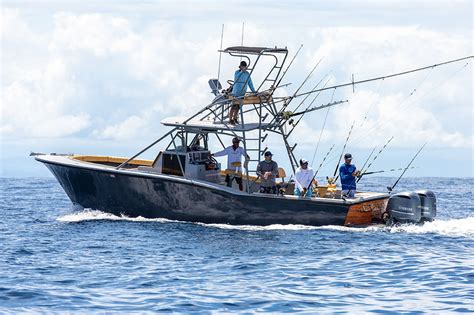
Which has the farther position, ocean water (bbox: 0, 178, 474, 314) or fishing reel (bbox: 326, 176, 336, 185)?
fishing reel (bbox: 326, 176, 336, 185)

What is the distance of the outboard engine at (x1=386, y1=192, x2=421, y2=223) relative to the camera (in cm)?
1964

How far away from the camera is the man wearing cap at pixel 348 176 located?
65.5ft

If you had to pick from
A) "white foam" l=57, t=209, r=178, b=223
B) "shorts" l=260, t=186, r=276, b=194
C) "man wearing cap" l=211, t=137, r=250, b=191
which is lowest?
"white foam" l=57, t=209, r=178, b=223

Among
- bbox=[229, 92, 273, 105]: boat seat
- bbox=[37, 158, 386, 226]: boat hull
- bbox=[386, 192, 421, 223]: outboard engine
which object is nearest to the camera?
bbox=[37, 158, 386, 226]: boat hull

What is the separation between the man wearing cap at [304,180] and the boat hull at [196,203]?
354 mm

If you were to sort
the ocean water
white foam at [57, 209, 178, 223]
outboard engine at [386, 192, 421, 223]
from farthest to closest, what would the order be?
white foam at [57, 209, 178, 223], outboard engine at [386, 192, 421, 223], the ocean water

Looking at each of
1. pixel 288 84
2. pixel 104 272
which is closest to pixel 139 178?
pixel 288 84

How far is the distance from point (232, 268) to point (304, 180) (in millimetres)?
5431

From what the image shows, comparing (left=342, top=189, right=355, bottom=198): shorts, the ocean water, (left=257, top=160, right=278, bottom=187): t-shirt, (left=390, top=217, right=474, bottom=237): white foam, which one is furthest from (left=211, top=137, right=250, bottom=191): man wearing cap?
(left=390, top=217, right=474, bottom=237): white foam

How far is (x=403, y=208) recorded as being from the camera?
64.4 feet

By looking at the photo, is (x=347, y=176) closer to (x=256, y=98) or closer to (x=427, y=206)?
(x=427, y=206)

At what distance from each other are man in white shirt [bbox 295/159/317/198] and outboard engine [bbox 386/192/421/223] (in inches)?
71.2

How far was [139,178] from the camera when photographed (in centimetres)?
2055

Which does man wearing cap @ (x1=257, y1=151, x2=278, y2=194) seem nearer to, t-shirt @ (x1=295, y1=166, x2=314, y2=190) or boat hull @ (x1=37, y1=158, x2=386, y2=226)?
boat hull @ (x1=37, y1=158, x2=386, y2=226)
